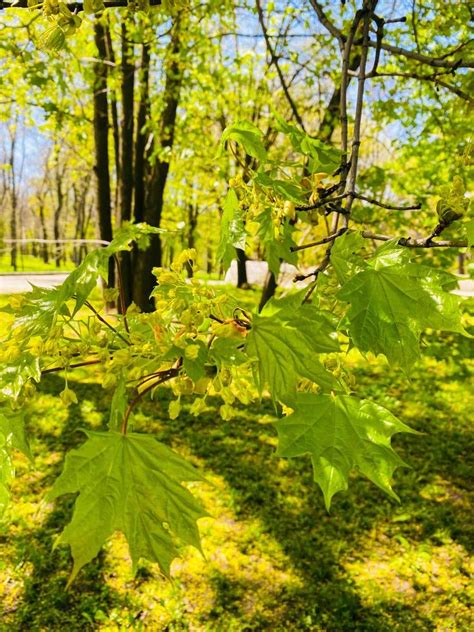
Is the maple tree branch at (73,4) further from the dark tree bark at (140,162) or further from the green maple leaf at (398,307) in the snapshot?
the dark tree bark at (140,162)

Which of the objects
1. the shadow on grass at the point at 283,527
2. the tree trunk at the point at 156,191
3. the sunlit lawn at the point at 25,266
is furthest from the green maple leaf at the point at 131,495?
the sunlit lawn at the point at 25,266

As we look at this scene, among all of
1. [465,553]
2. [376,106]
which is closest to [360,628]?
[465,553]

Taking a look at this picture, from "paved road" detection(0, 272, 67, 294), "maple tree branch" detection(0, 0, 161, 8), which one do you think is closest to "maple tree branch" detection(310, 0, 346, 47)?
"maple tree branch" detection(0, 0, 161, 8)

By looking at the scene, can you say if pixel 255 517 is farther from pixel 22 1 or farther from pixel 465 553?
pixel 22 1

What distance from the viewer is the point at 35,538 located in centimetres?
404

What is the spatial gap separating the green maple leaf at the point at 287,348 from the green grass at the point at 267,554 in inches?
60.5

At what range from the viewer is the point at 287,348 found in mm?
1112

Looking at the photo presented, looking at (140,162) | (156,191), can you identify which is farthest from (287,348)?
(140,162)

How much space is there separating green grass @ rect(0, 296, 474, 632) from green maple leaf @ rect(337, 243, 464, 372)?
→ 1581 mm

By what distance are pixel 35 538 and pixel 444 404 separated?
5061 millimetres

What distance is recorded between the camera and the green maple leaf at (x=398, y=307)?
1.14 metres

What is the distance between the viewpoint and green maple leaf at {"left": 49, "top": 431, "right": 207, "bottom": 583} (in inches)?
43.6

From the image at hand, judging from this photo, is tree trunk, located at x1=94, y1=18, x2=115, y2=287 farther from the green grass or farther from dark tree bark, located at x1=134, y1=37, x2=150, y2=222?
the green grass

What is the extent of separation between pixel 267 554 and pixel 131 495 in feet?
10.2
